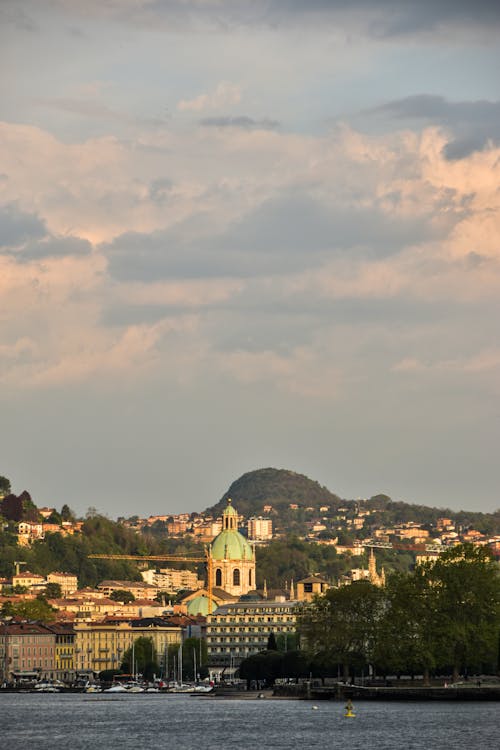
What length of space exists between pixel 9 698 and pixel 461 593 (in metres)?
45.8

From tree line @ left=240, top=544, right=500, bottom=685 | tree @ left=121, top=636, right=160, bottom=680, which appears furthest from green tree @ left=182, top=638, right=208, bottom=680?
tree line @ left=240, top=544, right=500, bottom=685

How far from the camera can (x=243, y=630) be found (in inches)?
7018

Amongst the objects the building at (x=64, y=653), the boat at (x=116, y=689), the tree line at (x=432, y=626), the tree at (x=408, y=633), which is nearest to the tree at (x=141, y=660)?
the boat at (x=116, y=689)

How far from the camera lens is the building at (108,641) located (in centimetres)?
18850

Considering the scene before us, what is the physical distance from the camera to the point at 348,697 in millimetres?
113125

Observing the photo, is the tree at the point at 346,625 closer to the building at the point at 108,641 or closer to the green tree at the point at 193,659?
the green tree at the point at 193,659

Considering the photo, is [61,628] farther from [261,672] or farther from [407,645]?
[407,645]

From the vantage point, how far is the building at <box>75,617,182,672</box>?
188500 mm

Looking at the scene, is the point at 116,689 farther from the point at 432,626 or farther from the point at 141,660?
the point at 432,626

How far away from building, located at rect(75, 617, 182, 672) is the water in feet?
236

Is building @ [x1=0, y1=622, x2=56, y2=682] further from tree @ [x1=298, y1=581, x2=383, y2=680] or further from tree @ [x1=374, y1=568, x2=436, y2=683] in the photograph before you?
tree @ [x1=374, y1=568, x2=436, y2=683]

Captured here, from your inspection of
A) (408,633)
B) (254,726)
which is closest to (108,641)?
(408,633)

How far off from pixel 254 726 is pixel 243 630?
3517 inches

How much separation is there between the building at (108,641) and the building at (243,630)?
370 inches
